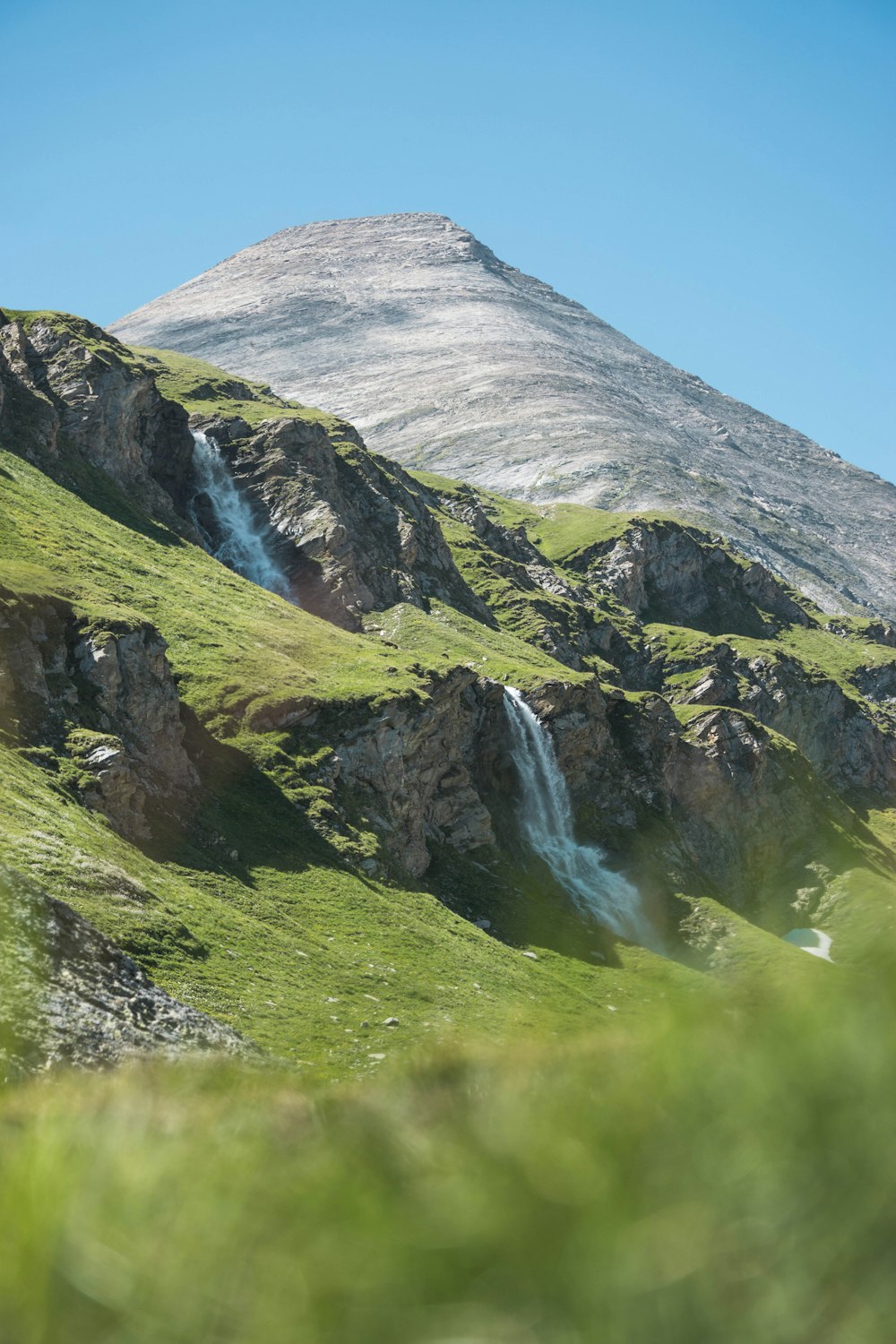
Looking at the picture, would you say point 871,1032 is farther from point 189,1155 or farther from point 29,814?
point 29,814

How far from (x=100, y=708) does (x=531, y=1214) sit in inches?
1675

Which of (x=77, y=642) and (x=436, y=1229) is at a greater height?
(x=436, y=1229)

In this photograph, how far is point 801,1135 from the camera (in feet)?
4.99

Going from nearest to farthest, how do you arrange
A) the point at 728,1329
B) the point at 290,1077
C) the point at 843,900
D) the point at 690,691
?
the point at 728,1329 < the point at 290,1077 < the point at 843,900 < the point at 690,691

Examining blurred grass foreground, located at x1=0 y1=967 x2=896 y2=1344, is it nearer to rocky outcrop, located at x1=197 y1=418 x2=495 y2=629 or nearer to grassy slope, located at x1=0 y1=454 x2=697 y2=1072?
grassy slope, located at x1=0 y1=454 x2=697 y2=1072

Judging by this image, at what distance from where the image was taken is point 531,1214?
1.50 m

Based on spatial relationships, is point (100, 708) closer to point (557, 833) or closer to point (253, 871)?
point (253, 871)

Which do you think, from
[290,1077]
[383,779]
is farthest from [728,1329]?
[383,779]

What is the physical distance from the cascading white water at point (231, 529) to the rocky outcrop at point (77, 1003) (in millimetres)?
66338

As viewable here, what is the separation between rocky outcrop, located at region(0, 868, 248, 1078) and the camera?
1024 centimetres

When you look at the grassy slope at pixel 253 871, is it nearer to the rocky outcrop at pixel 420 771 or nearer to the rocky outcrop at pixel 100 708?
the rocky outcrop at pixel 100 708

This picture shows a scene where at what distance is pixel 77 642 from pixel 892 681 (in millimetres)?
142015

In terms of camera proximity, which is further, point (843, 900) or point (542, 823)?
point (843, 900)

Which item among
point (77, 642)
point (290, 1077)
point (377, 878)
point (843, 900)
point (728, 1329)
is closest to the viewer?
point (728, 1329)
